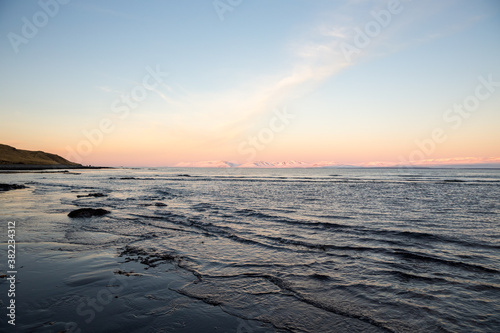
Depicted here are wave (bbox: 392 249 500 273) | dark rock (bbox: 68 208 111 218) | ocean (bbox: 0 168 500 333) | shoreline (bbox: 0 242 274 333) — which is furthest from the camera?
dark rock (bbox: 68 208 111 218)

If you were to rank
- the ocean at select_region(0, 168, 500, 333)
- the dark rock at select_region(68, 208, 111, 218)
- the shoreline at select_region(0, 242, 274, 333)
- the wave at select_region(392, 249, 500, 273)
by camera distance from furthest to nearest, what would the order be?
the dark rock at select_region(68, 208, 111, 218), the wave at select_region(392, 249, 500, 273), the ocean at select_region(0, 168, 500, 333), the shoreline at select_region(0, 242, 274, 333)

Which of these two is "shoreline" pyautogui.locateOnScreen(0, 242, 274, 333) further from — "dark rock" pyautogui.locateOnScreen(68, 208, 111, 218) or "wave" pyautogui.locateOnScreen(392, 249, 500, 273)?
"dark rock" pyautogui.locateOnScreen(68, 208, 111, 218)

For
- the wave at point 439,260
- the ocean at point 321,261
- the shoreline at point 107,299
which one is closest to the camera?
the shoreline at point 107,299

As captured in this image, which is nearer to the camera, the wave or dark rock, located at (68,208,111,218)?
the wave

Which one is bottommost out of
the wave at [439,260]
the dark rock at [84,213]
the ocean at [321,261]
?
the ocean at [321,261]

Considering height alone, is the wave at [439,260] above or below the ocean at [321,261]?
above

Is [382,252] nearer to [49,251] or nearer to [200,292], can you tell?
[200,292]

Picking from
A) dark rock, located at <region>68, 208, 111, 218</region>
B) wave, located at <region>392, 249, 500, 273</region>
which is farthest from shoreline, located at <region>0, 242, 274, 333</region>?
dark rock, located at <region>68, 208, 111, 218</region>

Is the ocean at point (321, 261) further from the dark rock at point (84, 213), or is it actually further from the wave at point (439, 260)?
the dark rock at point (84, 213)

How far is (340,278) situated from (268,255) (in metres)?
3.04

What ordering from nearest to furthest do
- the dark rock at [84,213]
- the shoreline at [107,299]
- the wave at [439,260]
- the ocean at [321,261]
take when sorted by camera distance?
the shoreline at [107,299] < the ocean at [321,261] < the wave at [439,260] < the dark rock at [84,213]

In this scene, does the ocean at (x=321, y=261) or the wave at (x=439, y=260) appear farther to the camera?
the wave at (x=439, y=260)

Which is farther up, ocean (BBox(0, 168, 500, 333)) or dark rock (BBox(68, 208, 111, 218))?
→ dark rock (BBox(68, 208, 111, 218))

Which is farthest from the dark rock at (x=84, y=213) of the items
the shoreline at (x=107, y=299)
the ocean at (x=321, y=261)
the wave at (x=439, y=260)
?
the wave at (x=439, y=260)
